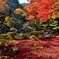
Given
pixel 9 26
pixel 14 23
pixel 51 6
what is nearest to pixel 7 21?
pixel 9 26

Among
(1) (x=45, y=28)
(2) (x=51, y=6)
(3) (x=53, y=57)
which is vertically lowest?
(1) (x=45, y=28)

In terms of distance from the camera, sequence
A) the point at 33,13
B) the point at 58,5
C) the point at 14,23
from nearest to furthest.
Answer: the point at 58,5
the point at 33,13
the point at 14,23

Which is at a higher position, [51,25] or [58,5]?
[58,5]

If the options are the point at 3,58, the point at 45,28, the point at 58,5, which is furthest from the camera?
the point at 45,28

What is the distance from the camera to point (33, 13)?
37.7m

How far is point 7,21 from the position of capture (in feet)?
144

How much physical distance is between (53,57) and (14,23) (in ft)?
114

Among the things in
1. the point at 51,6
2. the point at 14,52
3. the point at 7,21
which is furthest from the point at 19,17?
the point at 14,52

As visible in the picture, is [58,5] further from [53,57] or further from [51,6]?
[53,57]

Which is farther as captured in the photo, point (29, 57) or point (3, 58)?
point (29, 57)

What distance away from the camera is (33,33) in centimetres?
3092

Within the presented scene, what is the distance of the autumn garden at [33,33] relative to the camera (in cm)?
1475

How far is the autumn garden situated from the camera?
1475 cm

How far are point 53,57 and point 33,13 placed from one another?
2432 centimetres
